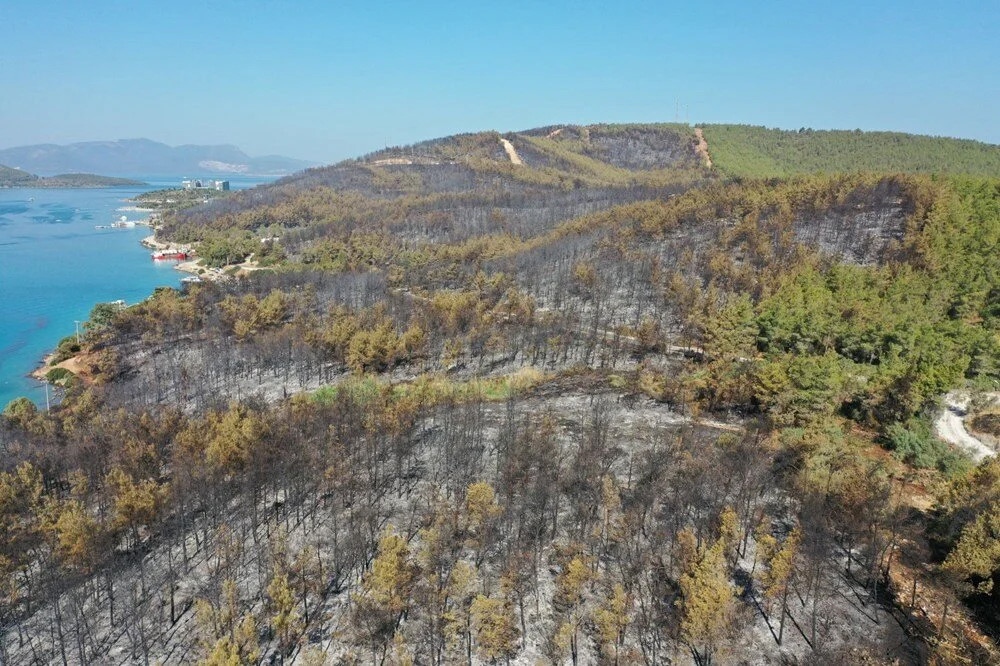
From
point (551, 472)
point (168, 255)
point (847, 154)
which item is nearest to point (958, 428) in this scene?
point (551, 472)

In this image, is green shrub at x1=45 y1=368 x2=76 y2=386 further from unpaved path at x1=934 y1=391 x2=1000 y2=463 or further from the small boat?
the small boat

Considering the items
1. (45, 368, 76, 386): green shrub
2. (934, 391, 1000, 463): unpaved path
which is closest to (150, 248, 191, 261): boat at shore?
(45, 368, 76, 386): green shrub

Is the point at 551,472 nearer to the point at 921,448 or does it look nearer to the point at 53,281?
the point at 921,448

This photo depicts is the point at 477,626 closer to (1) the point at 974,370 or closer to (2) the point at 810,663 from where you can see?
(2) the point at 810,663

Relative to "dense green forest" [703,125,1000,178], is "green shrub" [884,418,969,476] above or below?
below

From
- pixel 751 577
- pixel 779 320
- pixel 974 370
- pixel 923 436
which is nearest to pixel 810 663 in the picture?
pixel 751 577

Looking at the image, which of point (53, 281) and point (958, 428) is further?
point (53, 281)
